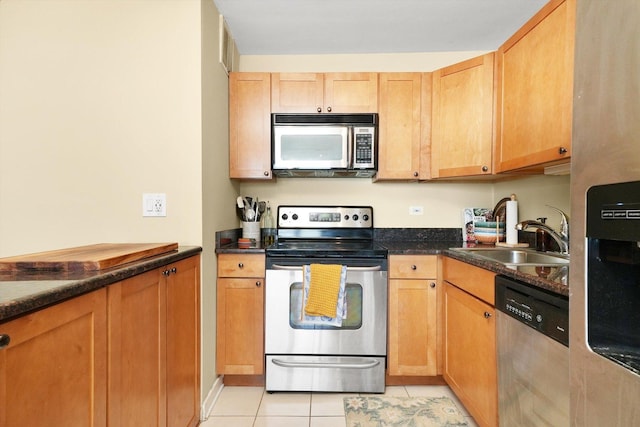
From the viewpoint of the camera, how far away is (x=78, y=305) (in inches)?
30.8

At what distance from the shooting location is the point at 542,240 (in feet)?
5.99

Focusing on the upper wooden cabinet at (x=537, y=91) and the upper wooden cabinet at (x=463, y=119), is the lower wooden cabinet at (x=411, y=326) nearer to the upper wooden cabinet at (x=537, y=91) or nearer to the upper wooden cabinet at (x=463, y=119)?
the upper wooden cabinet at (x=463, y=119)

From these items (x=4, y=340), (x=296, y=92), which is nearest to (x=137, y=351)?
(x=4, y=340)

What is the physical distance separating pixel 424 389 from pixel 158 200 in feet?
6.46

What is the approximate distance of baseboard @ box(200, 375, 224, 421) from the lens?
1643 millimetres

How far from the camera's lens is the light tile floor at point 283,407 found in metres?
1.63

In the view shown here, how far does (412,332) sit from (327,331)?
1.76 ft

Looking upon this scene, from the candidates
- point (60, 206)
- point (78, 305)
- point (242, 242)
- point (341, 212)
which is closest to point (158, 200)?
point (60, 206)

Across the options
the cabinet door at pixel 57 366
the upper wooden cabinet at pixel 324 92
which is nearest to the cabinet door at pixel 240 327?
the cabinet door at pixel 57 366

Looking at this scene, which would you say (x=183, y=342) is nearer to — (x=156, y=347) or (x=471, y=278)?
(x=156, y=347)

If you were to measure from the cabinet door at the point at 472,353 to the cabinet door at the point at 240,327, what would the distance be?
1145 millimetres

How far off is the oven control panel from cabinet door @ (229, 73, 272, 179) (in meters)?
0.38

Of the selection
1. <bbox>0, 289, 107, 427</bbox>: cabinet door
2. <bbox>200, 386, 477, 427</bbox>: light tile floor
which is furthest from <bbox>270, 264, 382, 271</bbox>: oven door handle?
<bbox>0, 289, 107, 427</bbox>: cabinet door

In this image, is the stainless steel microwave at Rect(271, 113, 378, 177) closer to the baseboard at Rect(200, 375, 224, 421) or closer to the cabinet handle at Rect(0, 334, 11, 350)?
the baseboard at Rect(200, 375, 224, 421)
